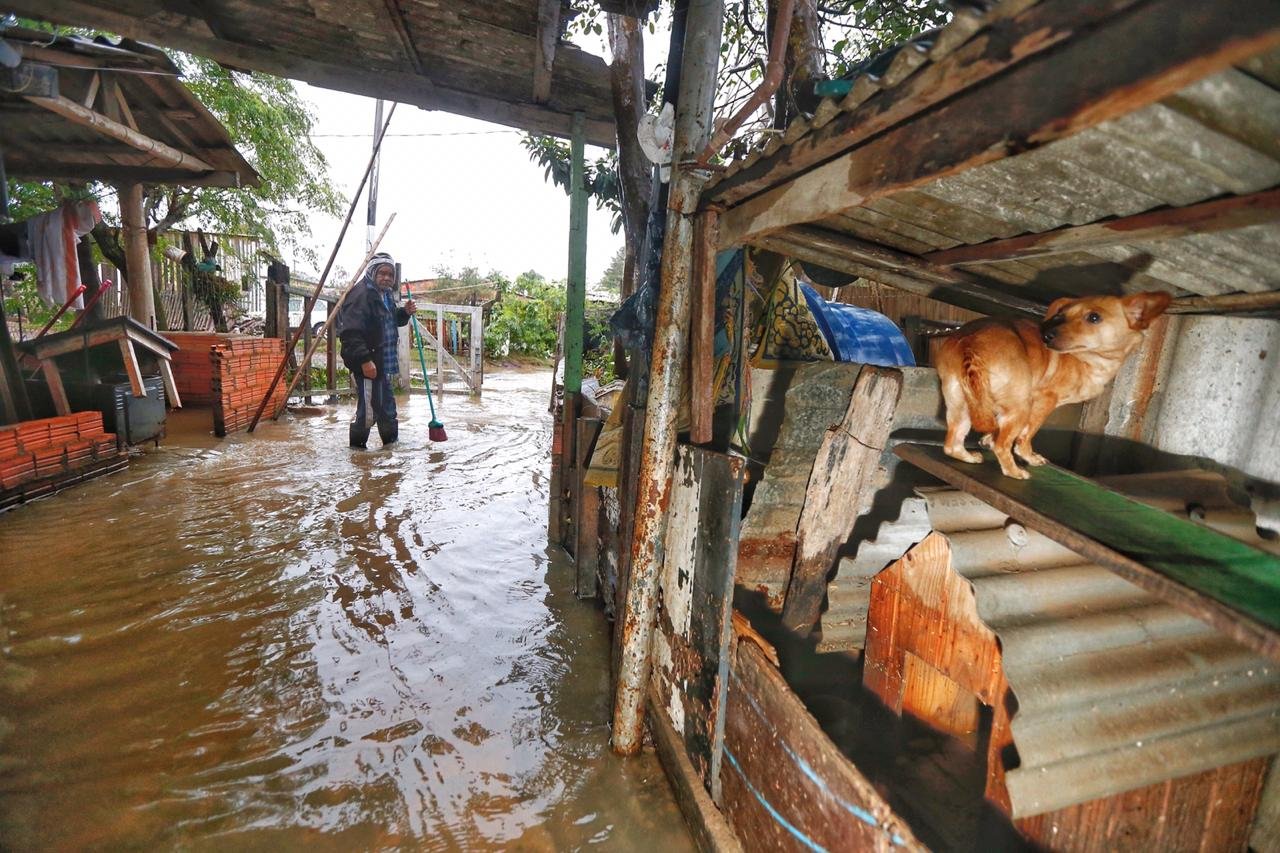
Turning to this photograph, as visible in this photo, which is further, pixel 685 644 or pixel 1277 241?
pixel 685 644

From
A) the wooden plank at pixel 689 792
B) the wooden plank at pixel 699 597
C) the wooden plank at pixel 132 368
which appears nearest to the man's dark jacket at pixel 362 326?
the wooden plank at pixel 132 368

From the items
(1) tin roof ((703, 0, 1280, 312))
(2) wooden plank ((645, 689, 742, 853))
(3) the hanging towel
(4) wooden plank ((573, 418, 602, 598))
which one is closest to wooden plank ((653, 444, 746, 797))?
(2) wooden plank ((645, 689, 742, 853))

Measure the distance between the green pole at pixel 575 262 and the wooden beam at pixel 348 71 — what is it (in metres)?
0.33

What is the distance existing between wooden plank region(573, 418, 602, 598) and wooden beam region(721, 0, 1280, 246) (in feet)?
10.7

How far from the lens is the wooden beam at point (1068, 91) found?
2.63ft

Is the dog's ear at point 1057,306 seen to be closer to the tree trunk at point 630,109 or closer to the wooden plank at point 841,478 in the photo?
the wooden plank at point 841,478

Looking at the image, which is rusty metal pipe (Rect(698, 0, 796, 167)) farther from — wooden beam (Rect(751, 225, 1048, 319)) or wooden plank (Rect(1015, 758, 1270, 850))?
wooden plank (Rect(1015, 758, 1270, 850))

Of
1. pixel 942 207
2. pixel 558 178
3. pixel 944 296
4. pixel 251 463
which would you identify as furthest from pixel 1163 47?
pixel 251 463

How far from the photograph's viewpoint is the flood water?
2508mm

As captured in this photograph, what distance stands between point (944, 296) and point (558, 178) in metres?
5.33

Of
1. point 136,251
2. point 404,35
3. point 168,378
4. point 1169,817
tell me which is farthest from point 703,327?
Answer: point 136,251

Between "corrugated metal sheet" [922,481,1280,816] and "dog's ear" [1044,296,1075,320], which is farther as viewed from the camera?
"dog's ear" [1044,296,1075,320]

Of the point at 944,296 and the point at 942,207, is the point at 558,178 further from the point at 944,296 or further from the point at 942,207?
the point at 942,207

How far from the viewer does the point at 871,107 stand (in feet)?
4.58
